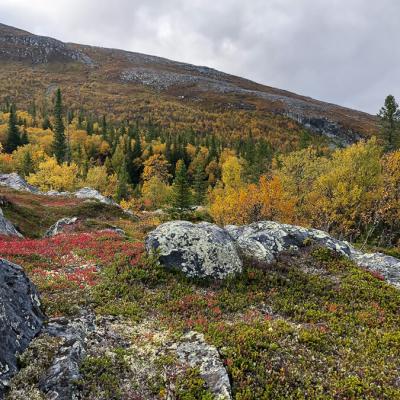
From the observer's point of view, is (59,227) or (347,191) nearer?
(59,227)

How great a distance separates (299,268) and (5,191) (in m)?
53.2

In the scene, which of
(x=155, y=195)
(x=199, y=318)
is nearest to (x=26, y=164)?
(x=155, y=195)

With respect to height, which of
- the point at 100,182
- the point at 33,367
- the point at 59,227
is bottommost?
the point at 100,182

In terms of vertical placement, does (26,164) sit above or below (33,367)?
below

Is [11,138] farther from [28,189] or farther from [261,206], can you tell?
[261,206]

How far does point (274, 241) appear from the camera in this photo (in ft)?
76.7

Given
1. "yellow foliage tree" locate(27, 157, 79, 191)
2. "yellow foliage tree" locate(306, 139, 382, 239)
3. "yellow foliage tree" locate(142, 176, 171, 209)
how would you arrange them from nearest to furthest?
"yellow foliage tree" locate(306, 139, 382, 239)
"yellow foliage tree" locate(27, 157, 79, 191)
"yellow foliage tree" locate(142, 176, 171, 209)

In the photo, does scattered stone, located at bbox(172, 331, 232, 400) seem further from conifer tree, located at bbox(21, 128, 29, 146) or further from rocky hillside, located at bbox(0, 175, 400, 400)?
conifer tree, located at bbox(21, 128, 29, 146)

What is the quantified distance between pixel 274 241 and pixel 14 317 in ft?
53.9

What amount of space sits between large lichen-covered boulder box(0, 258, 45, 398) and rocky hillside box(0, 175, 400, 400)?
4 cm

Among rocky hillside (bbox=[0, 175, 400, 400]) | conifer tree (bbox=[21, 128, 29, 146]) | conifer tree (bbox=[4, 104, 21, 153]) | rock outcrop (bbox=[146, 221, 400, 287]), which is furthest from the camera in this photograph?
conifer tree (bbox=[21, 128, 29, 146])

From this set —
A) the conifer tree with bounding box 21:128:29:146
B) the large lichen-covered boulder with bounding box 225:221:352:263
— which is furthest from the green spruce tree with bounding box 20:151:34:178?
the large lichen-covered boulder with bounding box 225:221:352:263

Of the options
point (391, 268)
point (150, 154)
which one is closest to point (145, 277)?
point (391, 268)

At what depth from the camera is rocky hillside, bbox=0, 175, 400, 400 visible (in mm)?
10484
